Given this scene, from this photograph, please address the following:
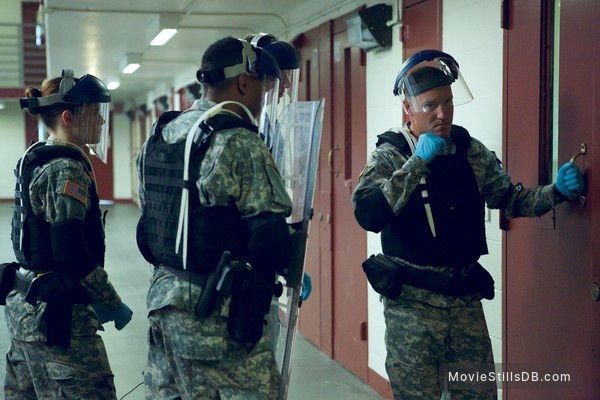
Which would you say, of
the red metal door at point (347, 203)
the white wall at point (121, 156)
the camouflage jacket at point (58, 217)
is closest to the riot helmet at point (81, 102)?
the camouflage jacket at point (58, 217)

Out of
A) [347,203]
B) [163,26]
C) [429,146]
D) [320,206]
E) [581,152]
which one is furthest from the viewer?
[163,26]

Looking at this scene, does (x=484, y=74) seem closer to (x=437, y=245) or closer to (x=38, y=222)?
Result: (x=437, y=245)

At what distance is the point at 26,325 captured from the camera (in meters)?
2.76

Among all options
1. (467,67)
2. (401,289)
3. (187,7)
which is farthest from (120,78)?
(401,289)

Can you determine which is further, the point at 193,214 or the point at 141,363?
the point at 141,363

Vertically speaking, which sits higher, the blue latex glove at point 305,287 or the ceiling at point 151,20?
the ceiling at point 151,20

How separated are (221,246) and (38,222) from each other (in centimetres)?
85

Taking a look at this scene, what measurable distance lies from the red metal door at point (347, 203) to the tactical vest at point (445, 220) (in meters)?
1.95

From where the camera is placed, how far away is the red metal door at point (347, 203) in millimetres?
4730

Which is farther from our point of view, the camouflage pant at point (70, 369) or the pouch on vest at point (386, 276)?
the camouflage pant at point (70, 369)

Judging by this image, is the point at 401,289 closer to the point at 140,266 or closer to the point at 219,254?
the point at 219,254

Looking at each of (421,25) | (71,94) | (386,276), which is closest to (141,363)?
(71,94)

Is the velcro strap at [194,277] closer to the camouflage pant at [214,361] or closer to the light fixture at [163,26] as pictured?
the camouflage pant at [214,361]

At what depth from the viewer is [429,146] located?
251 cm
